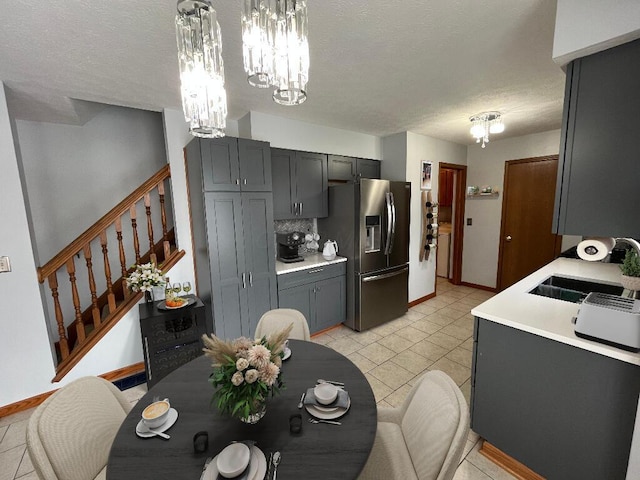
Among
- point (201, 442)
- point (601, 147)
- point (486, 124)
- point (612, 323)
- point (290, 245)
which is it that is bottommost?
point (201, 442)

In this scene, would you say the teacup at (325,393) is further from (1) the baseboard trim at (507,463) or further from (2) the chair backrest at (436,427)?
(1) the baseboard trim at (507,463)

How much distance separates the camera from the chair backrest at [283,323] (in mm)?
1791

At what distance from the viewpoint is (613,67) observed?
1.20 metres

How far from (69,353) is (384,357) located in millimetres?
2951

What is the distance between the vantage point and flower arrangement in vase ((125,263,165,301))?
237 centimetres

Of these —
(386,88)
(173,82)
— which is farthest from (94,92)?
(386,88)

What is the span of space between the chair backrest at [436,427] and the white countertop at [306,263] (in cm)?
188

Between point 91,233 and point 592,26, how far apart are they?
3.59m

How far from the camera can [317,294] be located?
3.10m

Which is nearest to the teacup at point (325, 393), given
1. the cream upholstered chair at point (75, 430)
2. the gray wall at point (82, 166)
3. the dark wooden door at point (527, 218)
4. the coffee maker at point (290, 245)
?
the cream upholstered chair at point (75, 430)

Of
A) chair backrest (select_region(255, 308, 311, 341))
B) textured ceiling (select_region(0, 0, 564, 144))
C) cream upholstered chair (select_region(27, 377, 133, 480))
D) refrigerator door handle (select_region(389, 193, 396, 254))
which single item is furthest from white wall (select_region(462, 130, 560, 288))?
cream upholstered chair (select_region(27, 377, 133, 480))

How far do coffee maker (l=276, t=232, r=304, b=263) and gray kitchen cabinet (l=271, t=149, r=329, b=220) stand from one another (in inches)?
9.1

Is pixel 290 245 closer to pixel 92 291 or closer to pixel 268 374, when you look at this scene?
pixel 92 291

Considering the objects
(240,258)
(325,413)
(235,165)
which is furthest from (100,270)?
(325,413)
